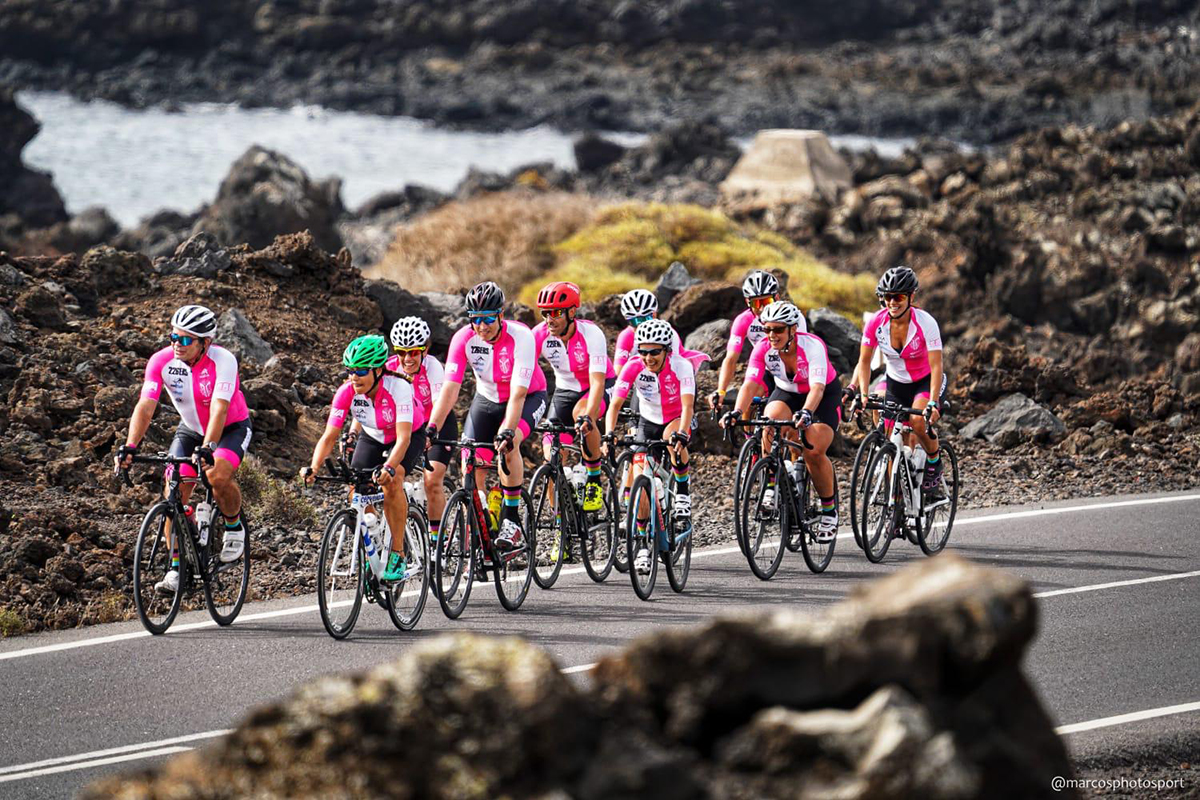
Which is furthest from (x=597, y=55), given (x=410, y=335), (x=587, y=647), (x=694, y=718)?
(x=694, y=718)

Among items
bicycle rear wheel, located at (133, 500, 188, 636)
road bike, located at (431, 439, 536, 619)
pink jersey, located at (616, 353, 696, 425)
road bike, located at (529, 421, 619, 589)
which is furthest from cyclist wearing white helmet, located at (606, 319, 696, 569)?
bicycle rear wheel, located at (133, 500, 188, 636)

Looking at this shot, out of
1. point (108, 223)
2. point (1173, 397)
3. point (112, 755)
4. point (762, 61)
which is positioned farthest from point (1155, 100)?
point (112, 755)

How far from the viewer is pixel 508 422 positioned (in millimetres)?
11344

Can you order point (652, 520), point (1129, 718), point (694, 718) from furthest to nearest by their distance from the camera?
point (652, 520) < point (1129, 718) < point (694, 718)

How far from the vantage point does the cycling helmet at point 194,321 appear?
35.1 ft

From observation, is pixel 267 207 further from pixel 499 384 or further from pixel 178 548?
pixel 178 548

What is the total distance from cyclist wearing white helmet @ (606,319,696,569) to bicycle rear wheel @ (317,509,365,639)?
8.33ft

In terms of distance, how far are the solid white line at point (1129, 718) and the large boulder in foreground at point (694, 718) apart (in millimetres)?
5082

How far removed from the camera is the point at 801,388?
12852 millimetres

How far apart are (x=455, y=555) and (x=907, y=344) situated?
4.81 m

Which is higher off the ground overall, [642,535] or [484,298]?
[484,298]

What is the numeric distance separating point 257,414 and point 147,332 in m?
2.40

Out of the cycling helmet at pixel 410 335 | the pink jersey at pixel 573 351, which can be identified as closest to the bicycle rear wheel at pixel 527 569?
the cycling helmet at pixel 410 335

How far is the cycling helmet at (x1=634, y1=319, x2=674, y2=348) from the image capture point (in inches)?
467
